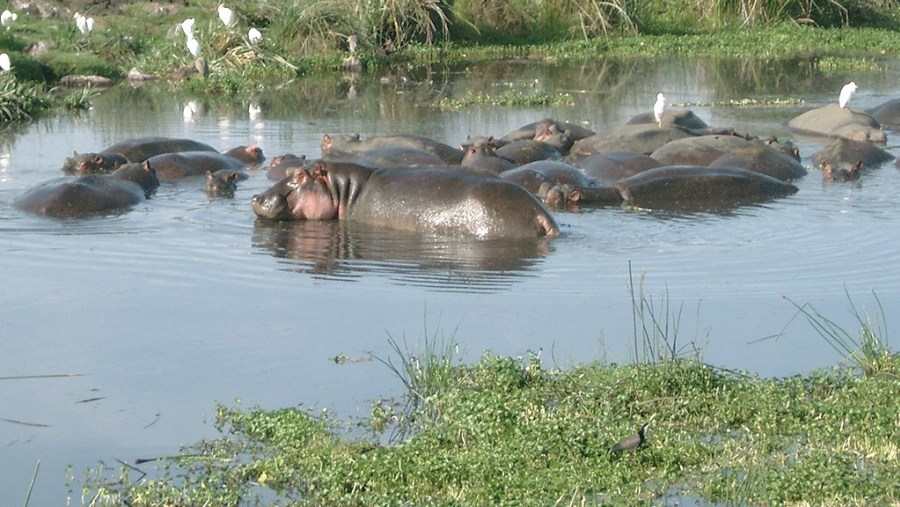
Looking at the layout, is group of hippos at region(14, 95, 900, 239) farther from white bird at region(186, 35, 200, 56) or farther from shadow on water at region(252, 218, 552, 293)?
white bird at region(186, 35, 200, 56)

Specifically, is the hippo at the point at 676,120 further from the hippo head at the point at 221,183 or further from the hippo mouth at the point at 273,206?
the hippo mouth at the point at 273,206

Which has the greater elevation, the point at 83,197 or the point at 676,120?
the point at 676,120

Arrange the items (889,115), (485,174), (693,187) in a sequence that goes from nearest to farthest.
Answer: (485,174) < (693,187) < (889,115)

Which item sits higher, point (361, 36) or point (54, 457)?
point (361, 36)

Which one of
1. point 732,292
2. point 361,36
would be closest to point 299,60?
point 361,36

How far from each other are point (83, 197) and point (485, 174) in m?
2.96

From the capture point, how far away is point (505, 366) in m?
5.84

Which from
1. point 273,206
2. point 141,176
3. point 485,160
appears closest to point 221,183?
point 141,176

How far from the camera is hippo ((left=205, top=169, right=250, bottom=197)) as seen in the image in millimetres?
11562

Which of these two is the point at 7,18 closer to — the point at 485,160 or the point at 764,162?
the point at 485,160

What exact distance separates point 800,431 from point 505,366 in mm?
1188

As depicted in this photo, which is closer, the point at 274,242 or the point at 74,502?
the point at 74,502

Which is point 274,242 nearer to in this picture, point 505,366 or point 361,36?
point 505,366

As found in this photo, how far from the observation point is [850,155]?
1276 centimetres
